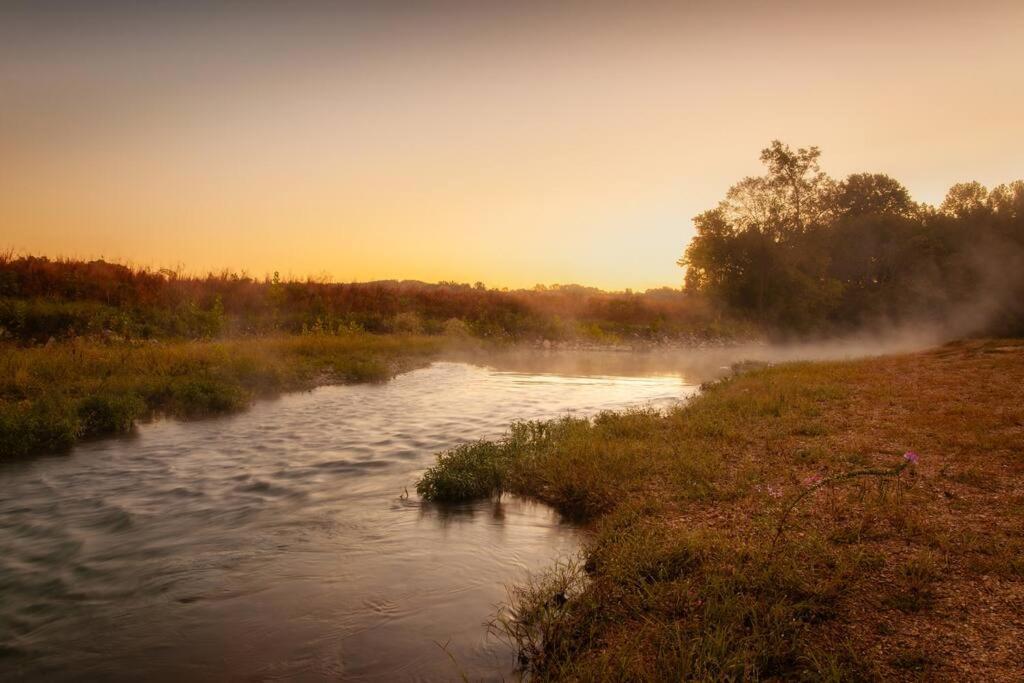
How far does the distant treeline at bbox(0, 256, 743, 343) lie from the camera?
19.0 metres

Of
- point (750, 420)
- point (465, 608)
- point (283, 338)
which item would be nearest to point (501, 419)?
point (750, 420)

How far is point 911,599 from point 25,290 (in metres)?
24.4

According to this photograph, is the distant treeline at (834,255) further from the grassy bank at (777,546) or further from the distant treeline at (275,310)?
the grassy bank at (777,546)

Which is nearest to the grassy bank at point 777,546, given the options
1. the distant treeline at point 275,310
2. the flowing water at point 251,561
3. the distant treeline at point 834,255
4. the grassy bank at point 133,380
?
the flowing water at point 251,561

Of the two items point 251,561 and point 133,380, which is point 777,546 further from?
point 133,380

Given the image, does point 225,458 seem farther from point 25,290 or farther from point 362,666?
point 25,290

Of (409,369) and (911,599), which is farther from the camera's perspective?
(409,369)

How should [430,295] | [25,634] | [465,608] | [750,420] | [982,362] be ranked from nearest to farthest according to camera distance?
[25,634] → [465,608] → [750,420] → [982,362] → [430,295]

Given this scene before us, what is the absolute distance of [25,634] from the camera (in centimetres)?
444

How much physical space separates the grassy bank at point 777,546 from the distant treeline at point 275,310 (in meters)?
16.4

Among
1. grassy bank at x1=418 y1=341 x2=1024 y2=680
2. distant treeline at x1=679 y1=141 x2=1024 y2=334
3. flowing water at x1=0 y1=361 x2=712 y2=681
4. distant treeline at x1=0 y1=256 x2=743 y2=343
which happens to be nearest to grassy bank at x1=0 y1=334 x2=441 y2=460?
flowing water at x1=0 y1=361 x2=712 y2=681

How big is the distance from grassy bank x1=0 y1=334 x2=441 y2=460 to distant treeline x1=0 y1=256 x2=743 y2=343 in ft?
11.1

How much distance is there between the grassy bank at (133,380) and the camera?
9812 mm

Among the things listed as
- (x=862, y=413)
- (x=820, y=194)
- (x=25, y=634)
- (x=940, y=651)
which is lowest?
(x=25, y=634)
